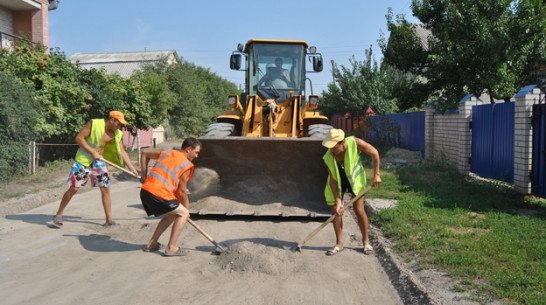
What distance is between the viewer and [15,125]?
9.52 metres

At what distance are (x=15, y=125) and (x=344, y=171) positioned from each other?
24.2 ft

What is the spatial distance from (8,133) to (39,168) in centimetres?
206

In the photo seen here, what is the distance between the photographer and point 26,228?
20.8 ft

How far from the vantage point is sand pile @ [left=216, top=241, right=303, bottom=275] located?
15.3ft

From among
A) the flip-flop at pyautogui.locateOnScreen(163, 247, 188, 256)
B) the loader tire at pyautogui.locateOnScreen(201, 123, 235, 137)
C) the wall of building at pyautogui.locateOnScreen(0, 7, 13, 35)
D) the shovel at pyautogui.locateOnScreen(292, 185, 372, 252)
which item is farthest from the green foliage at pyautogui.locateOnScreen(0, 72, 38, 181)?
the wall of building at pyautogui.locateOnScreen(0, 7, 13, 35)

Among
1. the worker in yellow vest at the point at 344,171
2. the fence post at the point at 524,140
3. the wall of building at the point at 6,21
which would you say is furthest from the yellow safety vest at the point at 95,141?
the wall of building at the point at 6,21

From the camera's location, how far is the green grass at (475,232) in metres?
4.01

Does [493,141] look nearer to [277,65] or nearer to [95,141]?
[277,65]

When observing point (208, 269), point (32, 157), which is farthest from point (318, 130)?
point (32, 157)

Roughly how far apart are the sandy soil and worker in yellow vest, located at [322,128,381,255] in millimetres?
371

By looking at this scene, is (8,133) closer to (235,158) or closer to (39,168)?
(39,168)

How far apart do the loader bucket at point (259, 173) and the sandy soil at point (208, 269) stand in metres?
0.53

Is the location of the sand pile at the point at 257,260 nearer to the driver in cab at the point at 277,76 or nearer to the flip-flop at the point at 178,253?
the flip-flop at the point at 178,253

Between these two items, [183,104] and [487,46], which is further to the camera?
[183,104]
